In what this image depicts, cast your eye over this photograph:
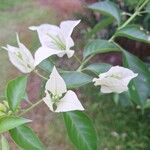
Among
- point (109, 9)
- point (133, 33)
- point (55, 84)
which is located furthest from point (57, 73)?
point (109, 9)

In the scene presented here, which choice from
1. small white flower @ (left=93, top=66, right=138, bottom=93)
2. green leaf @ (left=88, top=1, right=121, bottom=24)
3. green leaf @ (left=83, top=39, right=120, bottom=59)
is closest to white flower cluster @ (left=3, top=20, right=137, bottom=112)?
small white flower @ (left=93, top=66, right=138, bottom=93)

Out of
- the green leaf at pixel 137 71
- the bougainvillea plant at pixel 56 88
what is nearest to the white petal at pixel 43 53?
the bougainvillea plant at pixel 56 88

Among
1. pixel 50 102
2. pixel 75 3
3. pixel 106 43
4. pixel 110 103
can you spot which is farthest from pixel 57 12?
pixel 50 102

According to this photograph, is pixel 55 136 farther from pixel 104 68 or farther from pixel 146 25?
pixel 104 68

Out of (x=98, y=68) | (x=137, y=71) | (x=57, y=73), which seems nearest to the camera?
(x=57, y=73)

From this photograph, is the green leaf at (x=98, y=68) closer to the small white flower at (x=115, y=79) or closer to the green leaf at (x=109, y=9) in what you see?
the small white flower at (x=115, y=79)

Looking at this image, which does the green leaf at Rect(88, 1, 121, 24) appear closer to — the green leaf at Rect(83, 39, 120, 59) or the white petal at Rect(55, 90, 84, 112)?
the green leaf at Rect(83, 39, 120, 59)

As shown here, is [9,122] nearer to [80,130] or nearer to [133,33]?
[80,130]
